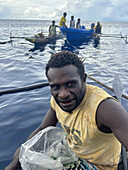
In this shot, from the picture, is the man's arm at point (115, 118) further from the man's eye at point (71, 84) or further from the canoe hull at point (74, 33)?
the canoe hull at point (74, 33)

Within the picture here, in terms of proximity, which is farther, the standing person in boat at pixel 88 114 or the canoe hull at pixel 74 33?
the canoe hull at pixel 74 33

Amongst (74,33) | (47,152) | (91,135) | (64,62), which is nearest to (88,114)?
(91,135)

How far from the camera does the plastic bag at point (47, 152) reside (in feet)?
6.04

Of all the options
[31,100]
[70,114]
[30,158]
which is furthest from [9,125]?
[70,114]

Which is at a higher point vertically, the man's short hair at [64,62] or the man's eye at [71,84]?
the man's short hair at [64,62]

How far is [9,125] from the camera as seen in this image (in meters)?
4.14

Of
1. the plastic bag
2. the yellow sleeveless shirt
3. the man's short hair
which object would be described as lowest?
the plastic bag

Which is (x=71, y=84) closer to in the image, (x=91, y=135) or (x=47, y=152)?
(x=91, y=135)

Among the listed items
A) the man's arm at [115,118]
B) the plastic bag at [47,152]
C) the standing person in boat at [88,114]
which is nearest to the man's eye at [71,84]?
the standing person in boat at [88,114]

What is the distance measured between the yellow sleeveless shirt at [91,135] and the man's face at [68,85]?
0.08 metres

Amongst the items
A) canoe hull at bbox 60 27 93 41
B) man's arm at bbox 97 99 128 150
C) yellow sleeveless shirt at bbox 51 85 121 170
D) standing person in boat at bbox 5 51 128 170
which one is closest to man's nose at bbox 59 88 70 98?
standing person in boat at bbox 5 51 128 170

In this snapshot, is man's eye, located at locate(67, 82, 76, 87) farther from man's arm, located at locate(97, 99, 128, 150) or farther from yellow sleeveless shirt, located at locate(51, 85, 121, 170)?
man's arm, located at locate(97, 99, 128, 150)

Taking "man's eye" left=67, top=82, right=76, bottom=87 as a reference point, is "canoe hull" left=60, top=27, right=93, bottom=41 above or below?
above

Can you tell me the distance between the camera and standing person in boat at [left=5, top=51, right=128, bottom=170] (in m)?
1.34
